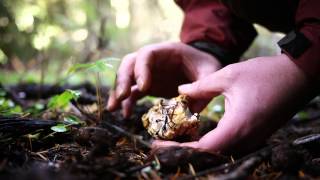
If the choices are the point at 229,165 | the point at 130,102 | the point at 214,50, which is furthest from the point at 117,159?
the point at 214,50

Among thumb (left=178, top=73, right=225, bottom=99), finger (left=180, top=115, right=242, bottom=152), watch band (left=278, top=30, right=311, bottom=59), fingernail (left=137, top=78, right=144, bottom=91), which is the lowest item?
finger (left=180, top=115, right=242, bottom=152)

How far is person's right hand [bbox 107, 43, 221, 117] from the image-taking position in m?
2.34

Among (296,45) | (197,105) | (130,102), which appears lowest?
(130,102)

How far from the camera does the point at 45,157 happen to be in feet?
5.11

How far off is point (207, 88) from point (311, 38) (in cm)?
60

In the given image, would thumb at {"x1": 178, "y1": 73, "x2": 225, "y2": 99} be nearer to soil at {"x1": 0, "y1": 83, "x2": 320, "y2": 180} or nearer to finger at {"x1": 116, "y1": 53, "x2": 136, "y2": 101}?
soil at {"x1": 0, "y1": 83, "x2": 320, "y2": 180}

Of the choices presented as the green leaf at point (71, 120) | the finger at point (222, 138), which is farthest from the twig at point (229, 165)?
the green leaf at point (71, 120)

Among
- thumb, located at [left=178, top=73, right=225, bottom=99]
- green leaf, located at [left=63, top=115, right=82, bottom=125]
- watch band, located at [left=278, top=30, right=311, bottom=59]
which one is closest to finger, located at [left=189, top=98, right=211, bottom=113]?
thumb, located at [left=178, top=73, right=225, bottom=99]

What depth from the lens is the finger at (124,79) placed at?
2.35m

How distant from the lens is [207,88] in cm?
187

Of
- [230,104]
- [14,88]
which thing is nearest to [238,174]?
[230,104]

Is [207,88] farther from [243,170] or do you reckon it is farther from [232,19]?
[232,19]

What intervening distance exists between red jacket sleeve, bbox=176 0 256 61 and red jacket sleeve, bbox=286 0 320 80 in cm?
88

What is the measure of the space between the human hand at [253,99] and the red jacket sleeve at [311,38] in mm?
43
